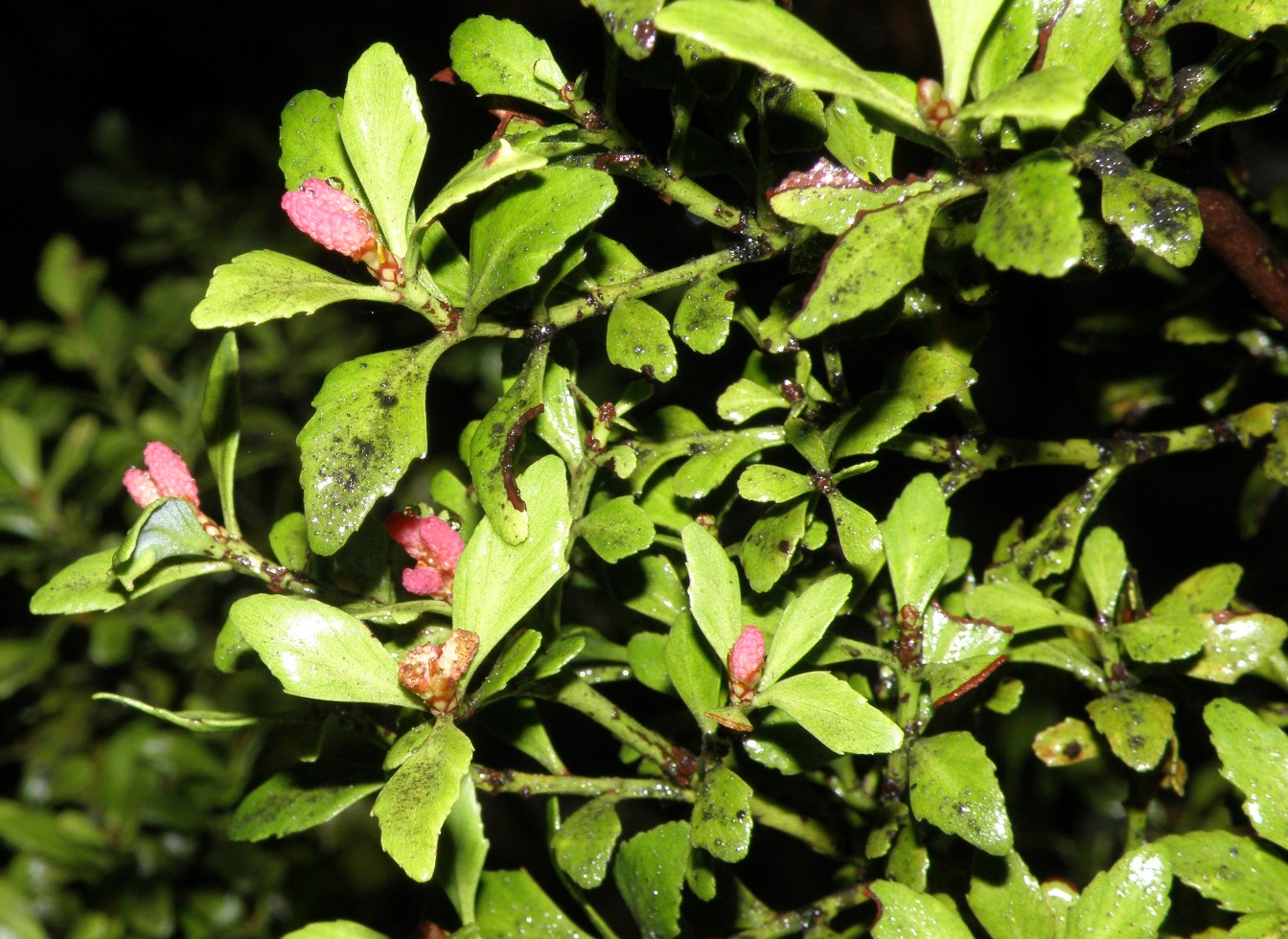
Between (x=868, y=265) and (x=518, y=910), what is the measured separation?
0.52 m

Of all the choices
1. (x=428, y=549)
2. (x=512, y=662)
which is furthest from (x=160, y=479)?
(x=512, y=662)

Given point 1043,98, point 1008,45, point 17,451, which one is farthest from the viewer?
point 17,451

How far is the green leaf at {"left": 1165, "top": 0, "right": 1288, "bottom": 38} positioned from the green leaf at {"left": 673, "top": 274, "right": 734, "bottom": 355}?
0.29 m

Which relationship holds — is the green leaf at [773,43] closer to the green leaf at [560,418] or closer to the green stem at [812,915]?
the green leaf at [560,418]

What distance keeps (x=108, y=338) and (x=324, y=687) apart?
1.39 metres

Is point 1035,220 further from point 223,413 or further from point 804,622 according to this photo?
point 223,413

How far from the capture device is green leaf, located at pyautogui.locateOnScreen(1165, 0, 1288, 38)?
543 millimetres

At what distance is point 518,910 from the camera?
0.76 meters

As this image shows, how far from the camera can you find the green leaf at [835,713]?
21.9 inches

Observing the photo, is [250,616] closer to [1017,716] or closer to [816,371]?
[816,371]

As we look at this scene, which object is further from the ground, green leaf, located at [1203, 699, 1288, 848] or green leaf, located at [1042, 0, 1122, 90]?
green leaf, located at [1042, 0, 1122, 90]

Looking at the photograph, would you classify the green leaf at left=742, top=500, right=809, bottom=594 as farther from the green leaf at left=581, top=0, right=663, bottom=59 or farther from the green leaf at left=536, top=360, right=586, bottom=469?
the green leaf at left=581, top=0, right=663, bottom=59

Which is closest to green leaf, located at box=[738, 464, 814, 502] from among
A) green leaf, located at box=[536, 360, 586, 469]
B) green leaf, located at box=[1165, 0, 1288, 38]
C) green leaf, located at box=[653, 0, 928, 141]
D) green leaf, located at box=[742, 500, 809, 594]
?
green leaf, located at box=[742, 500, 809, 594]

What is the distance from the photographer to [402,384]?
1.96 feet
